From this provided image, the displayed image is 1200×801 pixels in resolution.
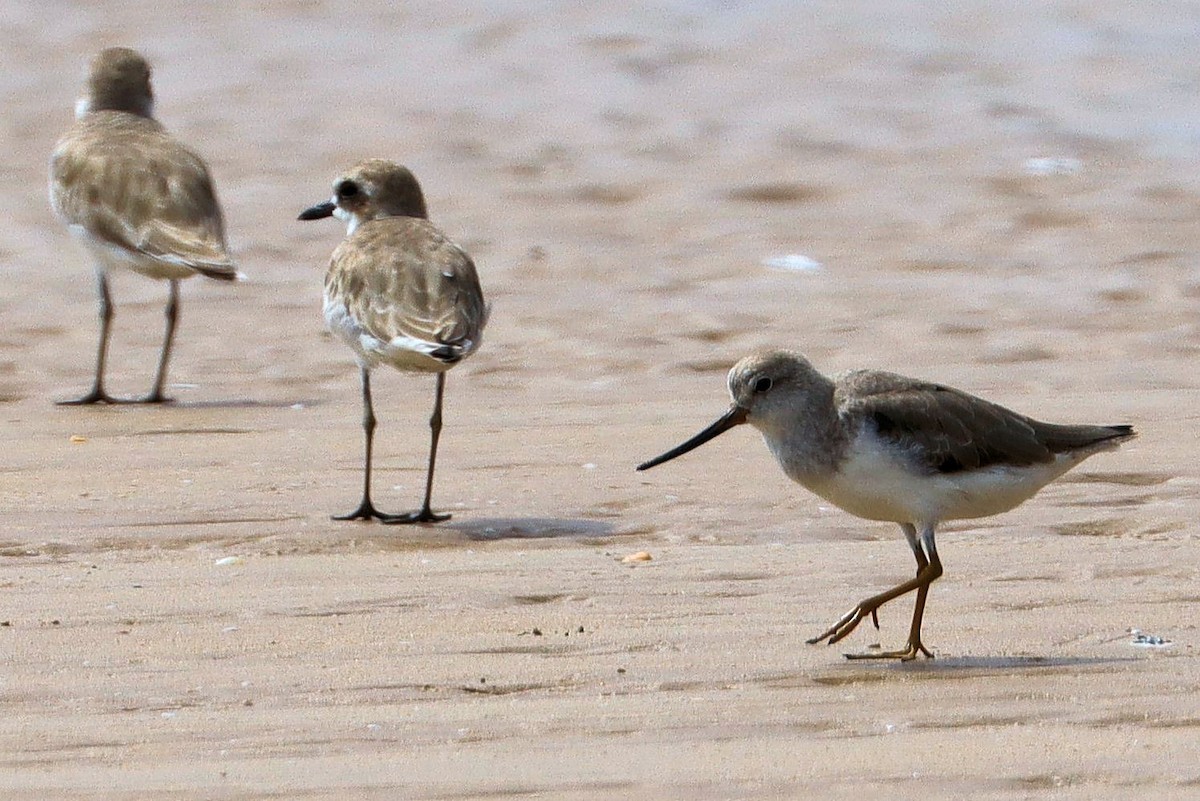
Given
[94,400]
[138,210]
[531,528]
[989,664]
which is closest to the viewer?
[989,664]

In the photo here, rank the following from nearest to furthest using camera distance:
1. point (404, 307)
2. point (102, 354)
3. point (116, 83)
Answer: point (404, 307) → point (102, 354) → point (116, 83)

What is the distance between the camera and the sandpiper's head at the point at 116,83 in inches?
425

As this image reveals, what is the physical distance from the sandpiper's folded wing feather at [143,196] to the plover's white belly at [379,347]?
183 centimetres

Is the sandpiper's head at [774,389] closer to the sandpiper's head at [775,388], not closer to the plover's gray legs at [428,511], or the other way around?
the sandpiper's head at [775,388]

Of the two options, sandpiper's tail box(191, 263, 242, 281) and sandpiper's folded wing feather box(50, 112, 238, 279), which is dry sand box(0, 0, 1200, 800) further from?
sandpiper's folded wing feather box(50, 112, 238, 279)

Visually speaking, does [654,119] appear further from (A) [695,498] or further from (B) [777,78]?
(A) [695,498]

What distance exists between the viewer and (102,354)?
944 cm

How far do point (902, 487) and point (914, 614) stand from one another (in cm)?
33

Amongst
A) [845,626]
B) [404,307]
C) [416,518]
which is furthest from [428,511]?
[845,626]

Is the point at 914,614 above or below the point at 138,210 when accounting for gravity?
above

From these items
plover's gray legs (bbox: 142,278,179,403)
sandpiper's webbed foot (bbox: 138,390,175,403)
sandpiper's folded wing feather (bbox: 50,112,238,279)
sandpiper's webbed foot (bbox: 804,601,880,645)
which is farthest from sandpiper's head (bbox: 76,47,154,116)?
sandpiper's webbed foot (bbox: 804,601,880,645)

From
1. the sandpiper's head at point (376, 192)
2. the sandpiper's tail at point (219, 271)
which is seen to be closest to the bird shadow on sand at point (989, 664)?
the sandpiper's head at point (376, 192)

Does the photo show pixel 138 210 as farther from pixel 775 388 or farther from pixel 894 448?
pixel 894 448

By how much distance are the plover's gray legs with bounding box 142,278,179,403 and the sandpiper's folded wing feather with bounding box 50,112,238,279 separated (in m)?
0.27
